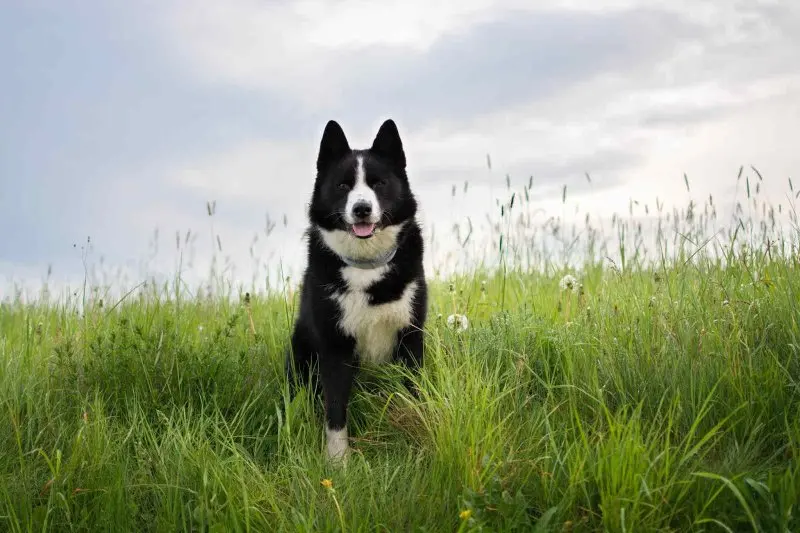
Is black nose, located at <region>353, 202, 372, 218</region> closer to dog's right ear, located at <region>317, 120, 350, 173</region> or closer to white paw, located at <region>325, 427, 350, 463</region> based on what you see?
dog's right ear, located at <region>317, 120, 350, 173</region>

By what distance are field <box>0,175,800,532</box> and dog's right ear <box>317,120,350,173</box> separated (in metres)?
1.20

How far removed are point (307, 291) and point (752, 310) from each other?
8.35ft

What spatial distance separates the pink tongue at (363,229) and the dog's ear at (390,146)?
517mm

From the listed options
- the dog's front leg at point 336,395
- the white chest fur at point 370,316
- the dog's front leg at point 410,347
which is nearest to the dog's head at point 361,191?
the white chest fur at point 370,316

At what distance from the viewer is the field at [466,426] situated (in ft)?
8.84

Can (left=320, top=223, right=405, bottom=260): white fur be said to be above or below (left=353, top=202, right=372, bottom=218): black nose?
below

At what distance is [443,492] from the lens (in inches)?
113

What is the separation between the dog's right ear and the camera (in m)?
4.28

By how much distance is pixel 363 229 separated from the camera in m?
4.05

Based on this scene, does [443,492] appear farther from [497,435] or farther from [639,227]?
[639,227]

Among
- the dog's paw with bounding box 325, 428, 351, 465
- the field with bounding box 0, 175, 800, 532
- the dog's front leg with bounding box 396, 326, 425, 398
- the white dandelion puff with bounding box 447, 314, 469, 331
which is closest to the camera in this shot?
the field with bounding box 0, 175, 800, 532

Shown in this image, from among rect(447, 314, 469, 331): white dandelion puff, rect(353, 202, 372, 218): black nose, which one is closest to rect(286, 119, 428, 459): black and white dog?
rect(353, 202, 372, 218): black nose

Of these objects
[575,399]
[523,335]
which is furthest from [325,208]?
[575,399]

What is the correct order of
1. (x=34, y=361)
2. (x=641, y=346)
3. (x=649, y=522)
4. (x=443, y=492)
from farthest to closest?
(x=34, y=361), (x=641, y=346), (x=443, y=492), (x=649, y=522)
